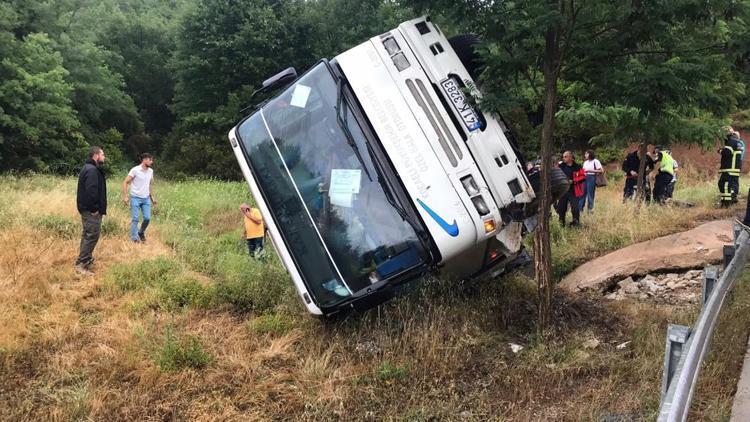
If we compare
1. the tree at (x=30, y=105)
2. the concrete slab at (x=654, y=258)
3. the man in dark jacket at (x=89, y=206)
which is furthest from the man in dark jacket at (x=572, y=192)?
the tree at (x=30, y=105)

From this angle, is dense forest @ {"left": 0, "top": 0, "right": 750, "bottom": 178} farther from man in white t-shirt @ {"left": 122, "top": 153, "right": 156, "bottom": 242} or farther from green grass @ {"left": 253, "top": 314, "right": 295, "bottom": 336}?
man in white t-shirt @ {"left": 122, "top": 153, "right": 156, "bottom": 242}

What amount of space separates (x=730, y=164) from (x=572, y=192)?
2.71 meters

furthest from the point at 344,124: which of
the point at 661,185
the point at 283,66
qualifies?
the point at 283,66

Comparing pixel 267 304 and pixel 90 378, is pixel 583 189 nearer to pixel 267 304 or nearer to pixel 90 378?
pixel 267 304

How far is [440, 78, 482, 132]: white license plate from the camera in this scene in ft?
17.1

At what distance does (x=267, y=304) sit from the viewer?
5.93m

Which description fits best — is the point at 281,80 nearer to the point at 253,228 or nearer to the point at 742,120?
the point at 253,228

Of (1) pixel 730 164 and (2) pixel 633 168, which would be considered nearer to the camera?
(1) pixel 730 164

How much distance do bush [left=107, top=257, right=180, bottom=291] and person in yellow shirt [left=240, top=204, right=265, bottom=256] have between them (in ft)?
5.89

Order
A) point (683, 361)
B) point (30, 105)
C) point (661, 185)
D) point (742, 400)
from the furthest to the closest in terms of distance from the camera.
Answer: point (30, 105)
point (661, 185)
point (742, 400)
point (683, 361)

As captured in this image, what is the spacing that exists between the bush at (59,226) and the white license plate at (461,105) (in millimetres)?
6382

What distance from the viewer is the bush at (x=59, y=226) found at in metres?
8.61

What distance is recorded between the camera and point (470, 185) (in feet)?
15.9

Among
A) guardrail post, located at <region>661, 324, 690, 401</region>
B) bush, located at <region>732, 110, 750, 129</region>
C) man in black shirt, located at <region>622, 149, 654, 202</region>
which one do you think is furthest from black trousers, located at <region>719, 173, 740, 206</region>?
bush, located at <region>732, 110, 750, 129</region>
